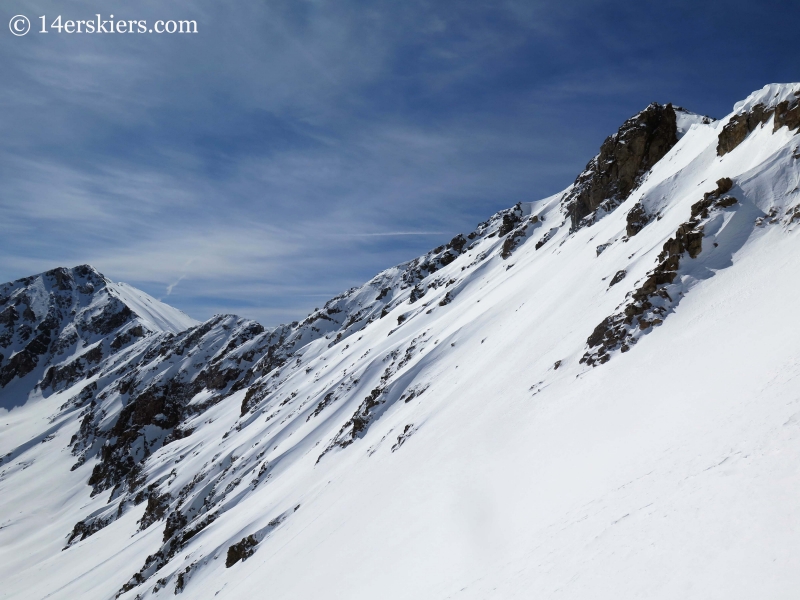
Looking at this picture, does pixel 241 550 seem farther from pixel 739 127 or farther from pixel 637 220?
pixel 739 127

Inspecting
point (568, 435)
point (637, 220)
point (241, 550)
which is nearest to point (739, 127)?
point (637, 220)

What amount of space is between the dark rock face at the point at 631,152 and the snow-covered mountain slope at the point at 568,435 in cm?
20

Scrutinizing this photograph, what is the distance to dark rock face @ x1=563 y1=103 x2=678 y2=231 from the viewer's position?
47438 millimetres

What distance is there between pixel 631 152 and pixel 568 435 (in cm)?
4041

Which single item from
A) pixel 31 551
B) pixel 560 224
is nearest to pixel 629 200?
pixel 560 224

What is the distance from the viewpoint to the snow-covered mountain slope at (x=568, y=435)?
37.6 feet

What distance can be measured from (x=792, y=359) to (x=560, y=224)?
49.4 metres

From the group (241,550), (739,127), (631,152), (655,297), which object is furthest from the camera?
(631,152)

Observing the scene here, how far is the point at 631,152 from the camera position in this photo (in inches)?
1914

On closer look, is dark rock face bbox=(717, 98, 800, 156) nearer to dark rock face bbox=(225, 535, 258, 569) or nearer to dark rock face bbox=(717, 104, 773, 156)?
dark rock face bbox=(717, 104, 773, 156)

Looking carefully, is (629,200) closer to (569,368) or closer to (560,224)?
(560,224)

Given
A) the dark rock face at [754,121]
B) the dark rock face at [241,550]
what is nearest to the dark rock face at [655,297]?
the dark rock face at [754,121]

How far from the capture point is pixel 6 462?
128250 millimetres

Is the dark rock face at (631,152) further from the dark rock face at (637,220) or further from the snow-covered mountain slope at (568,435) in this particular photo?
the dark rock face at (637,220)
